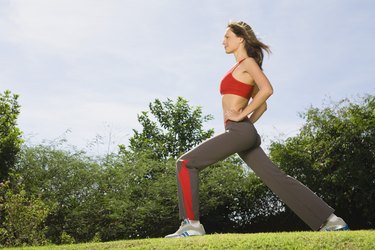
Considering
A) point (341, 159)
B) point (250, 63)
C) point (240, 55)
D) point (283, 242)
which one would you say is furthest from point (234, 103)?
point (341, 159)

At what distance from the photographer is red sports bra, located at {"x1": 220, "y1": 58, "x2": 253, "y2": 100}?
6.29m

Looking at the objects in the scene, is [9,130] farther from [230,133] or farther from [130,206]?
[230,133]

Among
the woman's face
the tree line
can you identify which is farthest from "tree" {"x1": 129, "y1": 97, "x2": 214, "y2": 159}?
the woman's face

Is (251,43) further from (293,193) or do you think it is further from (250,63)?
(293,193)

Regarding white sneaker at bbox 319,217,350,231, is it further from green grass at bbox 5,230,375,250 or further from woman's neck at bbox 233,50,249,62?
woman's neck at bbox 233,50,249,62

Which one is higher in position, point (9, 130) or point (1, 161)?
point (9, 130)

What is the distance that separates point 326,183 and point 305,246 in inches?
398

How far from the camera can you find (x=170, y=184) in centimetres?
1634

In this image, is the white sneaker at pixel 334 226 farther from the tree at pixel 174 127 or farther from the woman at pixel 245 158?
the tree at pixel 174 127

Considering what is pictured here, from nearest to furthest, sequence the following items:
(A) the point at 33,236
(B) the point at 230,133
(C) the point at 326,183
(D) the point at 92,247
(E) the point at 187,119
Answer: (B) the point at 230,133
(D) the point at 92,247
(A) the point at 33,236
(C) the point at 326,183
(E) the point at 187,119

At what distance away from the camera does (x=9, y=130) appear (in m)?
16.8

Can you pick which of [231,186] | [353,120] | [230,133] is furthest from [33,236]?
[353,120]

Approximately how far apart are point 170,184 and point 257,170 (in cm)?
1026

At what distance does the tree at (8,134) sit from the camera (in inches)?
628
